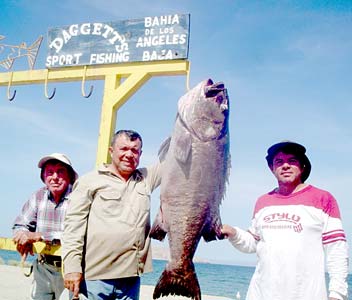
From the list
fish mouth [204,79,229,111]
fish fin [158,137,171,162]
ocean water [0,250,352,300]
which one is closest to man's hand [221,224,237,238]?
fish fin [158,137,171,162]

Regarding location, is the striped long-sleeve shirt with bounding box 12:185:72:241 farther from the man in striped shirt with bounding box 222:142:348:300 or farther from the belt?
the man in striped shirt with bounding box 222:142:348:300

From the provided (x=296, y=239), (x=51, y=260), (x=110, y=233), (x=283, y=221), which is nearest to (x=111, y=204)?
(x=110, y=233)

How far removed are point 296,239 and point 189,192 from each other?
36.6 inches

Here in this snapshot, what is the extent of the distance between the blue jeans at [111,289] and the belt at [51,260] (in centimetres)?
94

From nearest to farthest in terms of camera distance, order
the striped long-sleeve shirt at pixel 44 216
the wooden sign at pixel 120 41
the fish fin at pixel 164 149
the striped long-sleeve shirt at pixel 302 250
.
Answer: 1. the striped long-sleeve shirt at pixel 302 250
2. the fish fin at pixel 164 149
3. the striped long-sleeve shirt at pixel 44 216
4. the wooden sign at pixel 120 41

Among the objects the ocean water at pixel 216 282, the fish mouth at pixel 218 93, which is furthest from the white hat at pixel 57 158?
the ocean water at pixel 216 282

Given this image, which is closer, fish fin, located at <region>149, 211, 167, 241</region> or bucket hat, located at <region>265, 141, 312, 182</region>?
fish fin, located at <region>149, 211, 167, 241</region>

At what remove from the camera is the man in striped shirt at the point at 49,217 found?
175 inches

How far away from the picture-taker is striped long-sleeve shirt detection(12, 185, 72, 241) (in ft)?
14.6

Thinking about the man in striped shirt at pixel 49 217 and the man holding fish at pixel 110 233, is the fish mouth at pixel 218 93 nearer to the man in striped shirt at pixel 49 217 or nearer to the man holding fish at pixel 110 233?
the man holding fish at pixel 110 233

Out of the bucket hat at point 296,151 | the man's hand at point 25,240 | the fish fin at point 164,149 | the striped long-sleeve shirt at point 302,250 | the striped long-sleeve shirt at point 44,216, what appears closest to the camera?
the striped long-sleeve shirt at point 302,250

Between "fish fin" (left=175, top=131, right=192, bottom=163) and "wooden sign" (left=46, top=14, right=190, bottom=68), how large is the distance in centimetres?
132

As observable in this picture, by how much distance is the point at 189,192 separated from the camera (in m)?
3.57

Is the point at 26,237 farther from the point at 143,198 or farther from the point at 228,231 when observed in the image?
the point at 228,231
